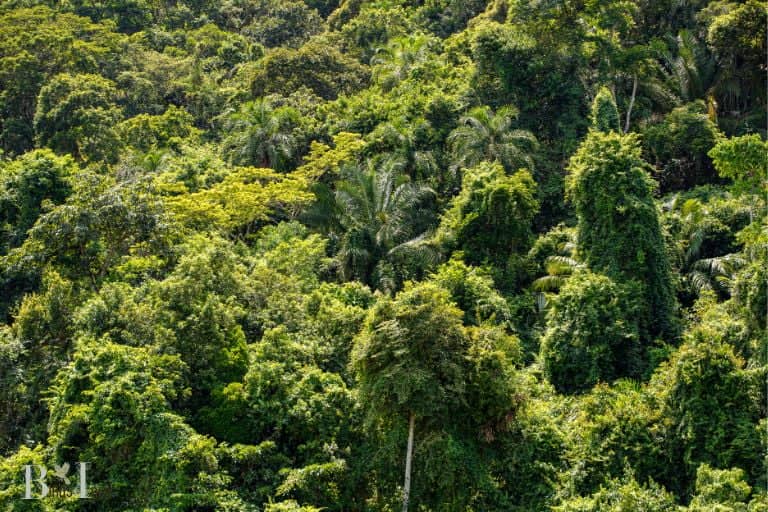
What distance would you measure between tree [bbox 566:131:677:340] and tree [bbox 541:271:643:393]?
2.46ft

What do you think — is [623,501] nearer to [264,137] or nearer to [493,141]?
[493,141]

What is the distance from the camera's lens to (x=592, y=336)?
1722cm

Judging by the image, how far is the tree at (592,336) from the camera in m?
17.2

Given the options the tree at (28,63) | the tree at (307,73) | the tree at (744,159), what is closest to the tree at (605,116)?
the tree at (744,159)

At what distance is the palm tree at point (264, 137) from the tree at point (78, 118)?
5475 millimetres

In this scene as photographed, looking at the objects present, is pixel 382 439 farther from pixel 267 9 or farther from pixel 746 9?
pixel 267 9

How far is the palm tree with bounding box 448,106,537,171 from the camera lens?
24.6m

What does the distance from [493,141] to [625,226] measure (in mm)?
7181

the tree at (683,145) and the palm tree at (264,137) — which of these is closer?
the tree at (683,145)

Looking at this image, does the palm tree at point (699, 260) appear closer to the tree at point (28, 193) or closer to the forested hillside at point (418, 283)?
the forested hillside at point (418, 283)

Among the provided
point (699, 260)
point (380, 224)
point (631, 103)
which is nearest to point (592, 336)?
point (699, 260)

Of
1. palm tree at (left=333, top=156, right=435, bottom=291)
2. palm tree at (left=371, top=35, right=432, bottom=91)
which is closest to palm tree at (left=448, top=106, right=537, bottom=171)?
palm tree at (left=333, top=156, right=435, bottom=291)

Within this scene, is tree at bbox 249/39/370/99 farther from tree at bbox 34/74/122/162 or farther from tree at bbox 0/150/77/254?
tree at bbox 0/150/77/254

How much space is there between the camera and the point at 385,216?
23.5 m
